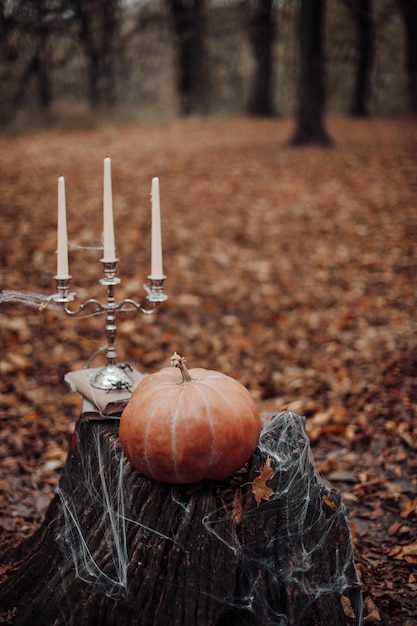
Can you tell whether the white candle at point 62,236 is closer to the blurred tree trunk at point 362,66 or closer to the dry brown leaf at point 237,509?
the dry brown leaf at point 237,509

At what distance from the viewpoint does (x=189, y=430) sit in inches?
95.6

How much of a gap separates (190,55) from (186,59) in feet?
0.73

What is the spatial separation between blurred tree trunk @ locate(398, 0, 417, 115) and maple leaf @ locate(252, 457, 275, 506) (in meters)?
17.0

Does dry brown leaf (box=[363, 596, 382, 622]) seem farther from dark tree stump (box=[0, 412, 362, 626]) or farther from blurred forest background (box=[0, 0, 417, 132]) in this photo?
blurred forest background (box=[0, 0, 417, 132])

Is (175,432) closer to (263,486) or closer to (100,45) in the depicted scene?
(263,486)

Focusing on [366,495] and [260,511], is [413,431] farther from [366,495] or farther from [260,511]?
[260,511]

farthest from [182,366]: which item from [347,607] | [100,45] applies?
[100,45]

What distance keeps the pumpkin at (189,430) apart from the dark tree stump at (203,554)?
142 millimetres

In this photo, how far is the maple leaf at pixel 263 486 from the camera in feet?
8.30

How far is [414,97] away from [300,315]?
48.7 ft

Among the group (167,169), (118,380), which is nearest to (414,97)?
(167,169)

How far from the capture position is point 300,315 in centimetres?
705

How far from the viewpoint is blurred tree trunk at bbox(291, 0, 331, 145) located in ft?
41.8

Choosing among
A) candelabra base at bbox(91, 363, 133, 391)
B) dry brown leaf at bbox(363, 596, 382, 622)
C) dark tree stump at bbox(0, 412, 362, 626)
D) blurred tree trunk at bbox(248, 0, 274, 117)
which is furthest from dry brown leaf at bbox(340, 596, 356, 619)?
blurred tree trunk at bbox(248, 0, 274, 117)
